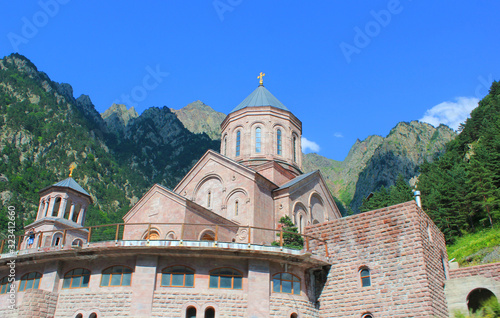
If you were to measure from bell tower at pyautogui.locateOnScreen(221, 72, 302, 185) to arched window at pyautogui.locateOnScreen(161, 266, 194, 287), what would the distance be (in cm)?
1257

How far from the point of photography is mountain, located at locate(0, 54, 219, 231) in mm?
68500

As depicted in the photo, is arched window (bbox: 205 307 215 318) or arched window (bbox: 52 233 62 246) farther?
arched window (bbox: 52 233 62 246)

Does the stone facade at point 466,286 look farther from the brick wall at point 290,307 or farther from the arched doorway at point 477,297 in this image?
the brick wall at point 290,307

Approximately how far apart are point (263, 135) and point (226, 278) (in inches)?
592

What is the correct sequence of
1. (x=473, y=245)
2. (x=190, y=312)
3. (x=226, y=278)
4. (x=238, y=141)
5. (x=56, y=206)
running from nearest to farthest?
(x=190, y=312)
(x=226, y=278)
(x=473, y=245)
(x=56, y=206)
(x=238, y=141)

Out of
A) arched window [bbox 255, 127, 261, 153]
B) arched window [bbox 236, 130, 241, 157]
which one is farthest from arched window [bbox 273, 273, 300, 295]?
arched window [bbox 236, 130, 241, 157]

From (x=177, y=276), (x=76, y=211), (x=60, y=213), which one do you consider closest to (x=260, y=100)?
(x=76, y=211)

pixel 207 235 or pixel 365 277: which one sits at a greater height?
pixel 207 235

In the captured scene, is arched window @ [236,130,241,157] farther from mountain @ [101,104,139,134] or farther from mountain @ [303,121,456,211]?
mountain @ [101,104,139,134]

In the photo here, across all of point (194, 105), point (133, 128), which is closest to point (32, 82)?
point (133, 128)

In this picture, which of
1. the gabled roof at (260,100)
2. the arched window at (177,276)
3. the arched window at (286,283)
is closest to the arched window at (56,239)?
the arched window at (177,276)

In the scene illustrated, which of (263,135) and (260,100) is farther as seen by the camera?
(260,100)

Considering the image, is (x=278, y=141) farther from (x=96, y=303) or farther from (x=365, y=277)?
(x=96, y=303)

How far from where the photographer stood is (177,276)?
16.5 m
